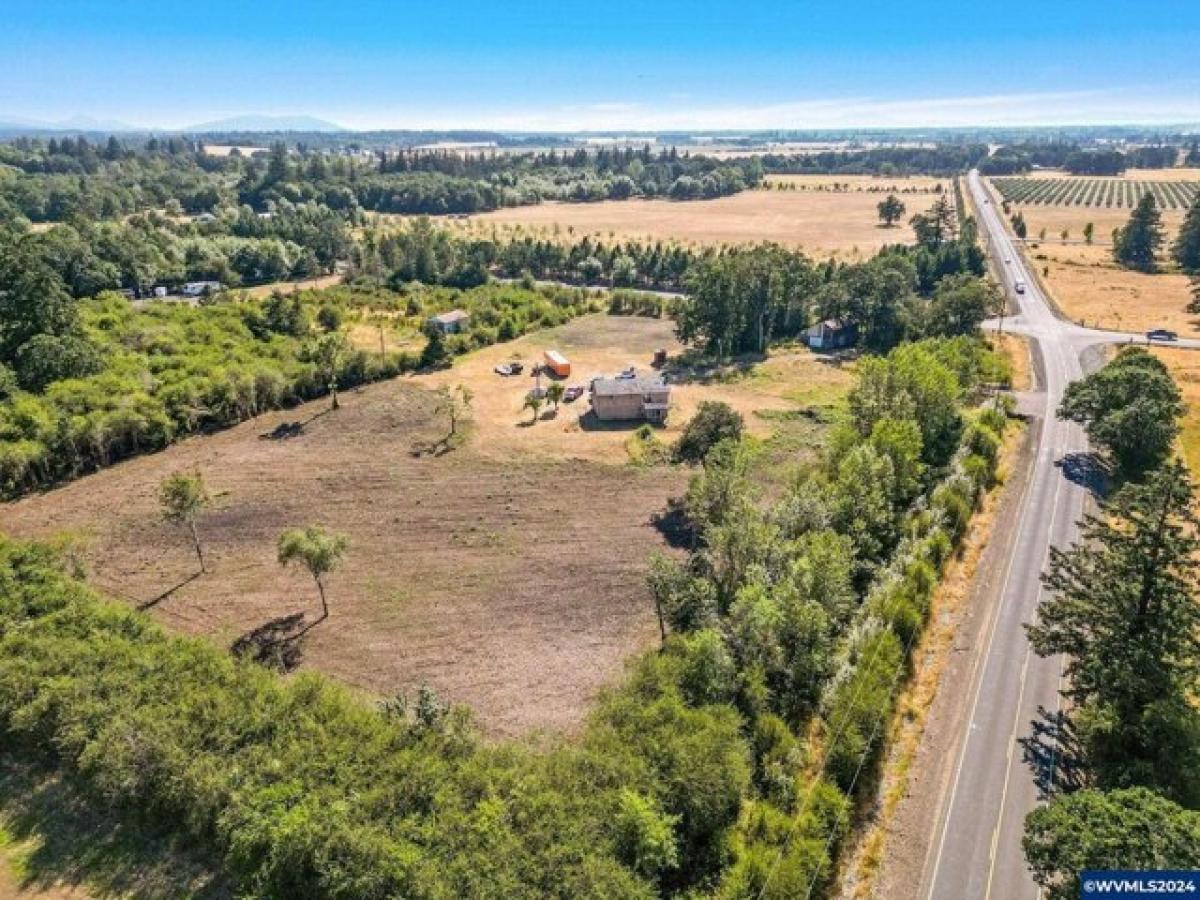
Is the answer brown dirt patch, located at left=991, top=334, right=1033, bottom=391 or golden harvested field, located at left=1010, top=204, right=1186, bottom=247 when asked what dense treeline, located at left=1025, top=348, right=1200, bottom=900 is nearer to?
brown dirt patch, located at left=991, top=334, right=1033, bottom=391

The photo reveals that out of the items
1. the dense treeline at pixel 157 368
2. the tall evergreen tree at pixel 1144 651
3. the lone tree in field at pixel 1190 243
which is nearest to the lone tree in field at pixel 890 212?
the lone tree in field at pixel 1190 243

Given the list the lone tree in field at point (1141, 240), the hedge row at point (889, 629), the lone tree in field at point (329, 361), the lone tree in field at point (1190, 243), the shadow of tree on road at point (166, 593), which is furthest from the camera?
the lone tree in field at point (1141, 240)

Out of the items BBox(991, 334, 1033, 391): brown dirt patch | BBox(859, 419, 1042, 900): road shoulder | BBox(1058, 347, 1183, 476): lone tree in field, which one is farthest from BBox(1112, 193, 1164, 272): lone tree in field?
BBox(859, 419, 1042, 900): road shoulder

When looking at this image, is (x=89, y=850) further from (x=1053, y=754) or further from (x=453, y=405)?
(x=453, y=405)

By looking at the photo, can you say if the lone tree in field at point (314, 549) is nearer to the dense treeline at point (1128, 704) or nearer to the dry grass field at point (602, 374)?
the dry grass field at point (602, 374)

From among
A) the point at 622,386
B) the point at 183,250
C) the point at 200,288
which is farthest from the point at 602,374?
the point at 183,250

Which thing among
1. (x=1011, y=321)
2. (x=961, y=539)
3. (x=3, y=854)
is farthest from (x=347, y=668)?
(x=1011, y=321)
